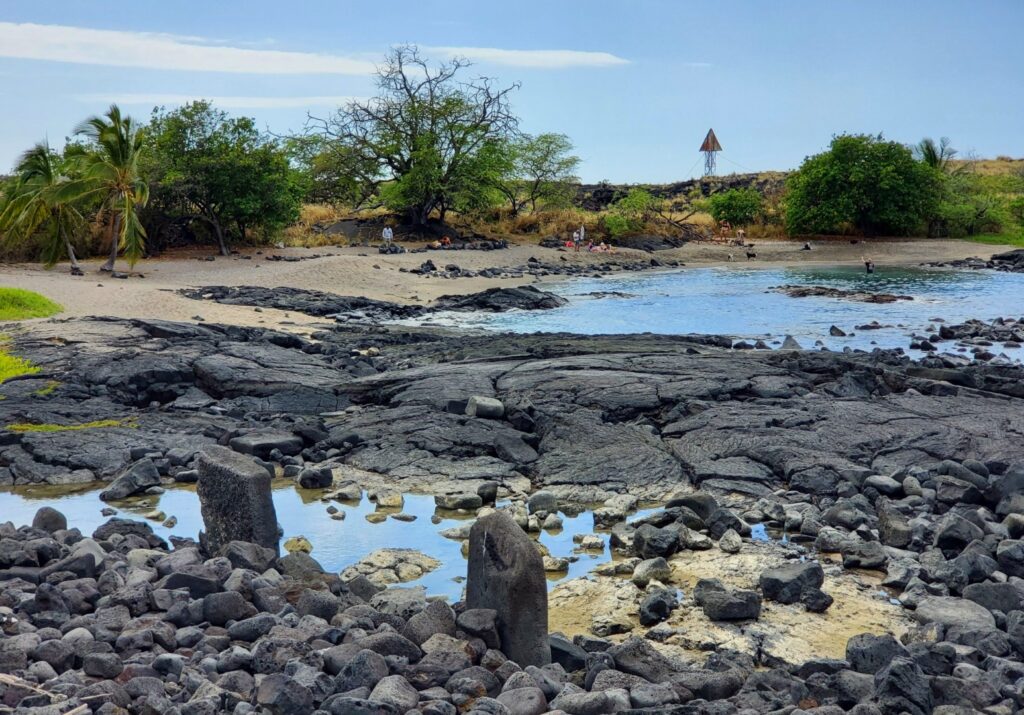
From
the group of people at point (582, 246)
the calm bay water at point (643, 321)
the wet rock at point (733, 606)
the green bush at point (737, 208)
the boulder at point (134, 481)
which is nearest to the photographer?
the wet rock at point (733, 606)

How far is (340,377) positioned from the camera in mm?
12945

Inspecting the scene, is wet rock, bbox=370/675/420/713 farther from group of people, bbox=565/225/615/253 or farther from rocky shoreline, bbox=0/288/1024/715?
group of people, bbox=565/225/615/253

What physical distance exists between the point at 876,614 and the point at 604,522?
2352mm

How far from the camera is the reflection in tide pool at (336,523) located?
23.4ft

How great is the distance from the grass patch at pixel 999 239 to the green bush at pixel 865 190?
241 cm

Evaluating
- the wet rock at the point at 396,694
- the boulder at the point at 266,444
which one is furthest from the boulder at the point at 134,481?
the wet rock at the point at 396,694

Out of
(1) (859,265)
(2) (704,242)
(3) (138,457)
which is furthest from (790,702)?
(2) (704,242)

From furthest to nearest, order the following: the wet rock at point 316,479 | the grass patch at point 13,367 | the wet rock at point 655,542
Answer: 1. the grass patch at point 13,367
2. the wet rock at point 316,479
3. the wet rock at point 655,542

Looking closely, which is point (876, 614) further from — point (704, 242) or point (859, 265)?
point (704, 242)

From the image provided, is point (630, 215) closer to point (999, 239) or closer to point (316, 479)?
point (999, 239)

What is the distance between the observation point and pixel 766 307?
2525 cm

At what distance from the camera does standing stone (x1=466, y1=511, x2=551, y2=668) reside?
5008 mm

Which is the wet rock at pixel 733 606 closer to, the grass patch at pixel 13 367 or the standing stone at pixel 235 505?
the standing stone at pixel 235 505

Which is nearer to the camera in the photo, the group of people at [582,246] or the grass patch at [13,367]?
the grass patch at [13,367]
